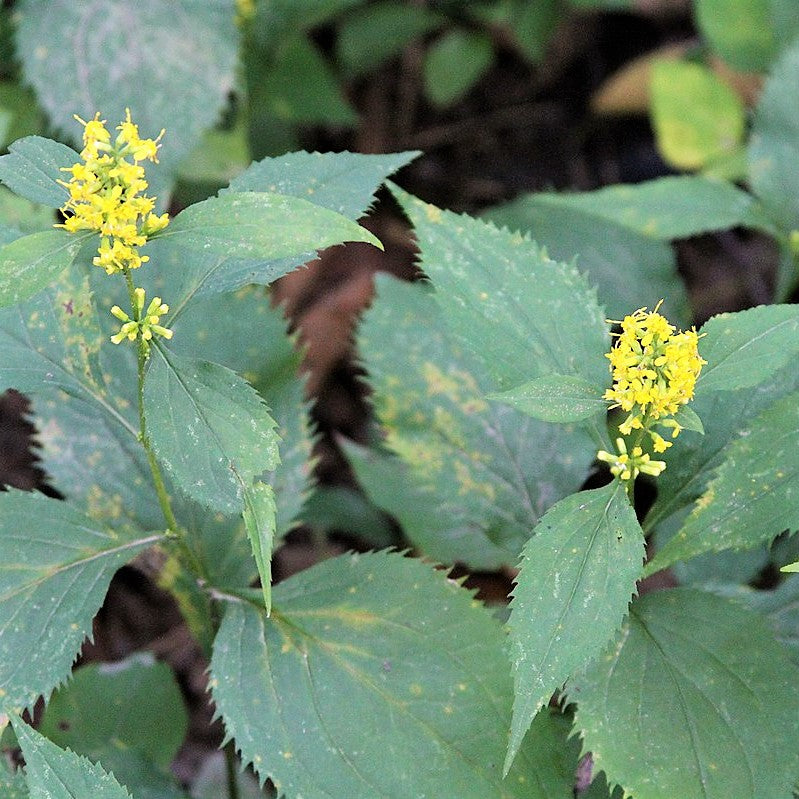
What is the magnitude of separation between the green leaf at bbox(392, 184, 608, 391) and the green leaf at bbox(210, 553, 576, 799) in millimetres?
494

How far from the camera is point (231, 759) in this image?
2.25 meters

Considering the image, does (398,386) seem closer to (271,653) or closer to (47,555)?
(271,653)

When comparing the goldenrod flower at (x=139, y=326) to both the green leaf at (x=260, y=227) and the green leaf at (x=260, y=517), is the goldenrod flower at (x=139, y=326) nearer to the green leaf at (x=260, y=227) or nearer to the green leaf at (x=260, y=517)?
the green leaf at (x=260, y=227)

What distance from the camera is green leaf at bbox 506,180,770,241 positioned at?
8.93 feet

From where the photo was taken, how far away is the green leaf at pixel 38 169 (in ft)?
4.96

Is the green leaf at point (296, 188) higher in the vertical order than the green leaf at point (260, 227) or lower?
lower

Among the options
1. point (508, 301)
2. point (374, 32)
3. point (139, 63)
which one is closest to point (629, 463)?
point (508, 301)

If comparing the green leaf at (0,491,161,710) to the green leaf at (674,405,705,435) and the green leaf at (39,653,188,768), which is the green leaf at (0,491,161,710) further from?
the green leaf at (674,405,705,435)

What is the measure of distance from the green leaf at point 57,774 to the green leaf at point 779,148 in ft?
7.71

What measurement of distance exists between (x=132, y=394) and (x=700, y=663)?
4.48 feet

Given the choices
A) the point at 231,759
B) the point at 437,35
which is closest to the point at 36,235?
the point at 231,759

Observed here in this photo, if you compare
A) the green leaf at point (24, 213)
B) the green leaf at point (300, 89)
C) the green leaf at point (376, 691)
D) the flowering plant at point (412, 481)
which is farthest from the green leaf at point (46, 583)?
the green leaf at point (300, 89)

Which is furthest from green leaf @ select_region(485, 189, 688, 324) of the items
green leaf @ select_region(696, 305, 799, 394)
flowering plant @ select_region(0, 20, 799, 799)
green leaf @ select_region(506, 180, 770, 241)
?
green leaf @ select_region(696, 305, 799, 394)

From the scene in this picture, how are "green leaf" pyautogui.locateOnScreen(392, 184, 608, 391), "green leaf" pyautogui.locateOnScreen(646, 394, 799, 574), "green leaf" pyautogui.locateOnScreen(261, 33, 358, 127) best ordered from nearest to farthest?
"green leaf" pyautogui.locateOnScreen(646, 394, 799, 574) < "green leaf" pyautogui.locateOnScreen(392, 184, 608, 391) < "green leaf" pyautogui.locateOnScreen(261, 33, 358, 127)
